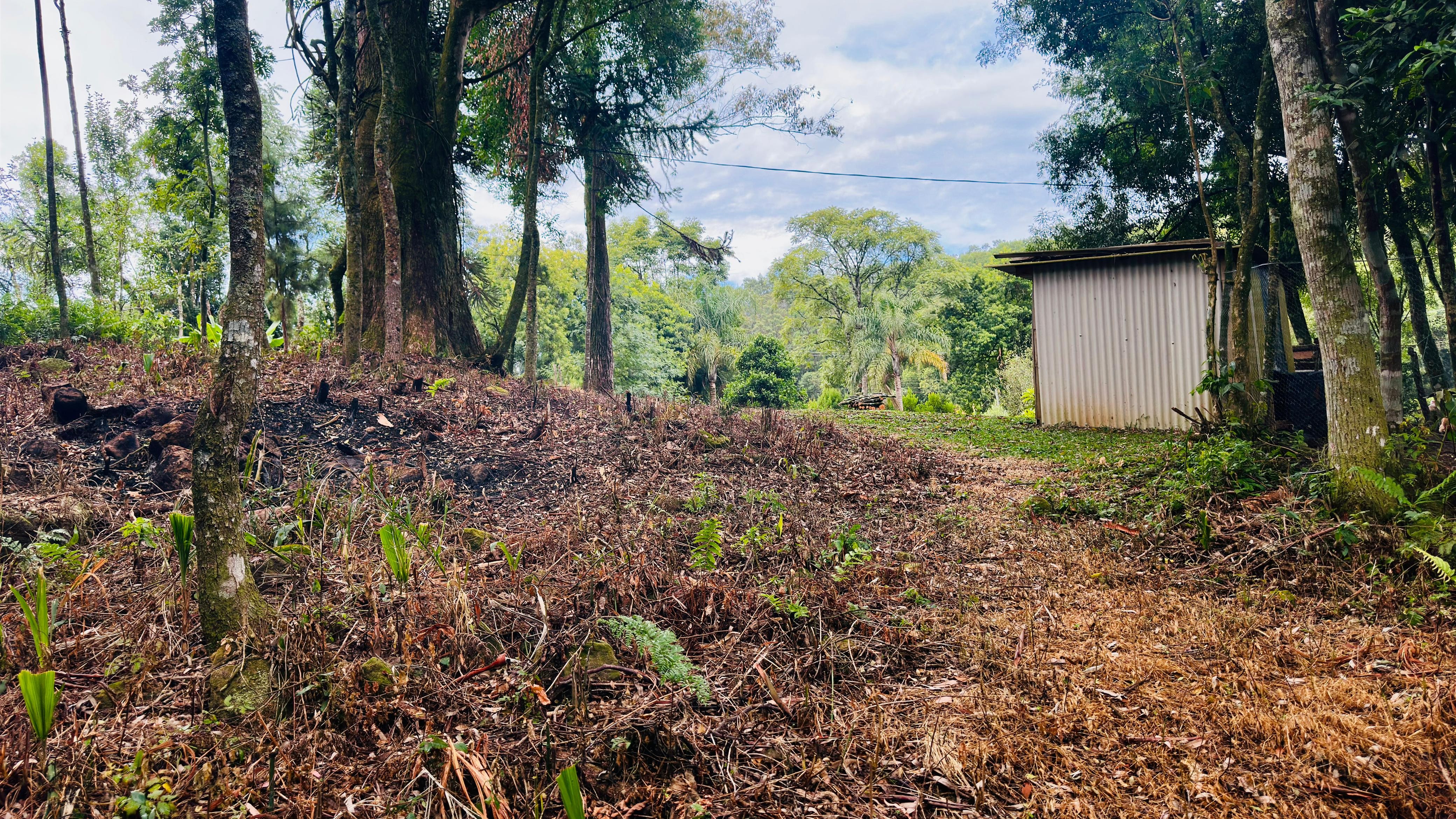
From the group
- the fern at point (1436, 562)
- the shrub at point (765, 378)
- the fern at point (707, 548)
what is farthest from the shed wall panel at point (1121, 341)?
the fern at point (707, 548)

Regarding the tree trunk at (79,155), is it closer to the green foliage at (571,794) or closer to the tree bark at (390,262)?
the tree bark at (390,262)

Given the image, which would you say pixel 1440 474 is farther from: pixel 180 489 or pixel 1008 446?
pixel 180 489

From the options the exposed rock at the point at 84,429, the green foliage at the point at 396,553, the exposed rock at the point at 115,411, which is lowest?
the green foliage at the point at 396,553

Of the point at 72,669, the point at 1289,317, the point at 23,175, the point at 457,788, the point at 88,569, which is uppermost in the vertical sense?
the point at 23,175

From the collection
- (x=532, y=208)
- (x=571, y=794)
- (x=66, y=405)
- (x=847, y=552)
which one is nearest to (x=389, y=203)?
(x=532, y=208)

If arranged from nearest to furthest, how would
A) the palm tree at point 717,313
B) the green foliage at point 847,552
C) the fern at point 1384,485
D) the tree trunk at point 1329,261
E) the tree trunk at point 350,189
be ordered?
the fern at point 1384,485
the green foliage at point 847,552
the tree trunk at point 1329,261
the tree trunk at point 350,189
the palm tree at point 717,313

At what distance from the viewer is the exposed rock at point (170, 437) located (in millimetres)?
4430

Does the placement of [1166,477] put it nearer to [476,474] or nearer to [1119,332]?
[476,474]

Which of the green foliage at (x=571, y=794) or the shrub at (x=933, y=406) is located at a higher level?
the shrub at (x=933, y=406)

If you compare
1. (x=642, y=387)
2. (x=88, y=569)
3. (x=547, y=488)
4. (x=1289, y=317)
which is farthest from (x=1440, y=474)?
(x=642, y=387)

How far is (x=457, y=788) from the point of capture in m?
1.85

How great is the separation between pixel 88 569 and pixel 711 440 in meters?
4.98

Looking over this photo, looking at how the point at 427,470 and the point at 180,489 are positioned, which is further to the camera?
the point at 427,470

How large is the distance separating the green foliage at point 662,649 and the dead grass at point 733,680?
68 mm
